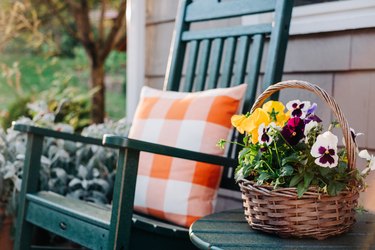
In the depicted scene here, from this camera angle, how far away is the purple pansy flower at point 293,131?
1207mm

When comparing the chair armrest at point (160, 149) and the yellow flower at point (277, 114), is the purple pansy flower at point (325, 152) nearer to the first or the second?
the yellow flower at point (277, 114)


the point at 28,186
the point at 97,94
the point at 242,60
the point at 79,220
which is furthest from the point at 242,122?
the point at 97,94

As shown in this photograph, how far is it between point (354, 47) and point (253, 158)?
783mm

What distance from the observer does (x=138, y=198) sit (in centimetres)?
185

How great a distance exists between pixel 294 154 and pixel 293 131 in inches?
2.0

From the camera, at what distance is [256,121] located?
124cm

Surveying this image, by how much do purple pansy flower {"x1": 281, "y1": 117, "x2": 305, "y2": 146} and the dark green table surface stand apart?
7.7 inches

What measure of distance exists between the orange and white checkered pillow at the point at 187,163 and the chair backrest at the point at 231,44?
126 millimetres

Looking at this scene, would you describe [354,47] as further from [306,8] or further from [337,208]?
[337,208]

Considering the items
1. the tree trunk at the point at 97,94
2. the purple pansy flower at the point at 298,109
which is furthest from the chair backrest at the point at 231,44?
the tree trunk at the point at 97,94

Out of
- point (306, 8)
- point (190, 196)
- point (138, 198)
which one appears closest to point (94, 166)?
point (138, 198)

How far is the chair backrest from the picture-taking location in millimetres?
1808

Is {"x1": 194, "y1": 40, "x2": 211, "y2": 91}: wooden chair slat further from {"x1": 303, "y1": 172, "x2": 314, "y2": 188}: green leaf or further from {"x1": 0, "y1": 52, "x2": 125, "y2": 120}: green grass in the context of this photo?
{"x1": 0, "y1": 52, "x2": 125, "y2": 120}: green grass

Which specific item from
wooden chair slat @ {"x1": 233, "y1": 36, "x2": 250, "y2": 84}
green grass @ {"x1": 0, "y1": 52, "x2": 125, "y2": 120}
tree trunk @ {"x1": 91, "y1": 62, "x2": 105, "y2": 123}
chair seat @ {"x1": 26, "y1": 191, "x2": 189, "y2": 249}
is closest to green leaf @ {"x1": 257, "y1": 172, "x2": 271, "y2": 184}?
chair seat @ {"x1": 26, "y1": 191, "x2": 189, "y2": 249}
